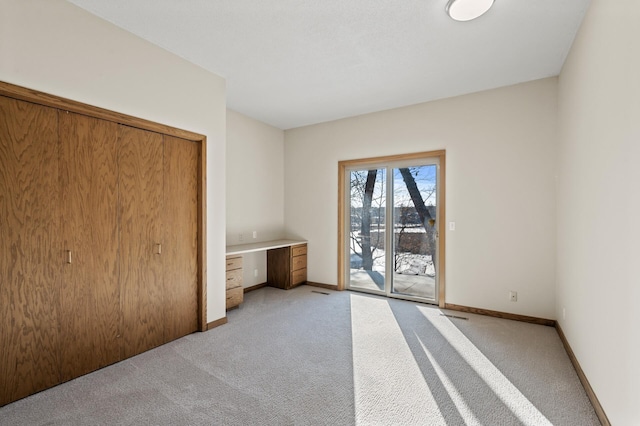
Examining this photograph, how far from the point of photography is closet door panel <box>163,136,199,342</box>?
293 centimetres

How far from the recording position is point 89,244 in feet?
7.79

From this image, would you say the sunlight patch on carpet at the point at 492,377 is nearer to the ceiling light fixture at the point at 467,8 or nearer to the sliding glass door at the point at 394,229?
the sliding glass door at the point at 394,229

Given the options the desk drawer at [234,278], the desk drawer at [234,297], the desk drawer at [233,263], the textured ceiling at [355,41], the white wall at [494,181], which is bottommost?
the desk drawer at [234,297]

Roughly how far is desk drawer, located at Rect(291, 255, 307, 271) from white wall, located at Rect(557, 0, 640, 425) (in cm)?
346

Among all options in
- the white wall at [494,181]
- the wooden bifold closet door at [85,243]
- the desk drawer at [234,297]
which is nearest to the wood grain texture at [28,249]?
the wooden bifold closet door at [85,243]

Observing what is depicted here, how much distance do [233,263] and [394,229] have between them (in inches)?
91.5

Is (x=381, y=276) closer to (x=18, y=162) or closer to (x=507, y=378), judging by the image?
(x=507, y=378)

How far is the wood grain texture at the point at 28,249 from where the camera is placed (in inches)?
77.0

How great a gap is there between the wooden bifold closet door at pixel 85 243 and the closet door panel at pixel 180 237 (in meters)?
0.01

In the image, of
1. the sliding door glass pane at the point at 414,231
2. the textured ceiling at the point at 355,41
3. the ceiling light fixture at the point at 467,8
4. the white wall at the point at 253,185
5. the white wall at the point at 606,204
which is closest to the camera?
the white wall at the point at 606,204

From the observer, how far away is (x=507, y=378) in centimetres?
230

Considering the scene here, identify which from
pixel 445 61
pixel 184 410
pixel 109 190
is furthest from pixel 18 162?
pixel 445 61

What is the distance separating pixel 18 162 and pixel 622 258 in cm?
367

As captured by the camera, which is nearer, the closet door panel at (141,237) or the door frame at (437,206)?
the closet door panel at (141,237)
